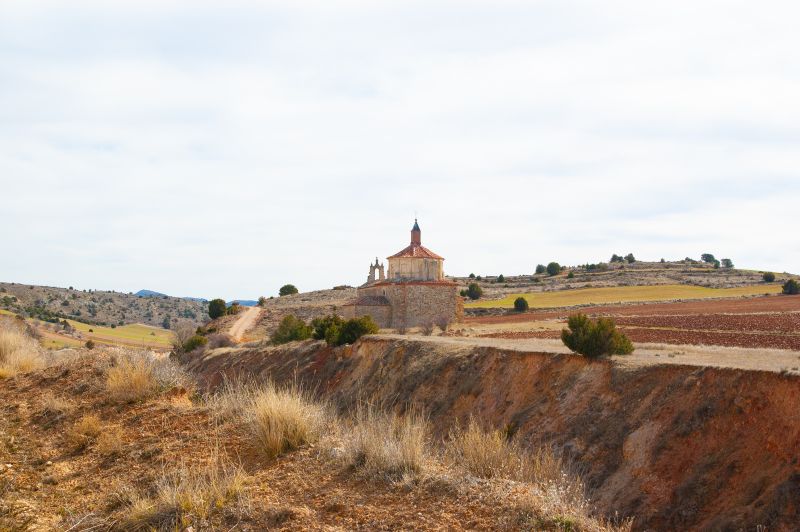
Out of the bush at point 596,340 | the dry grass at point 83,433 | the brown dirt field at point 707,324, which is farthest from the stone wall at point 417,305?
the dry grass at point 83,433

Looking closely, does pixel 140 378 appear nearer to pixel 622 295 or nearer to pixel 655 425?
pixel 655 425

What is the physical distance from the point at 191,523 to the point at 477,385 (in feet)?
57.1

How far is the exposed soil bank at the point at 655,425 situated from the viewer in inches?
510

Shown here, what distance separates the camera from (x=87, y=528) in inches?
258

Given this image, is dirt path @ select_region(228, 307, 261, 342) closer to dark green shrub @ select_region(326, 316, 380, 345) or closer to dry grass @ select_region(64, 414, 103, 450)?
dark green shrub @ select_region(326, 316, 380, 345)

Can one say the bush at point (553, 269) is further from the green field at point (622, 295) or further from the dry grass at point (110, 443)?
the dry grass at point (110, 443)

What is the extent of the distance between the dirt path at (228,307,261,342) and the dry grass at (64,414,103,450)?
1795 inches

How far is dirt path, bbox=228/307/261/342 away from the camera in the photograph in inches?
2265

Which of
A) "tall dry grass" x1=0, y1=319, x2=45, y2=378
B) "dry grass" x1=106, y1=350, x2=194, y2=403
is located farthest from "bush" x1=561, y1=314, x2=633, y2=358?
"tall dry grass" x1=0, y1=319, x2=45, y2=378

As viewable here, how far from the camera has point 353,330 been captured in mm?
36344

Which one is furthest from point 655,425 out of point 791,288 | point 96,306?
point 96,306

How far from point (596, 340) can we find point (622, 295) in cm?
6004

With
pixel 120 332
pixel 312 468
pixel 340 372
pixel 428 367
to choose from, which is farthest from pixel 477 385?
pixel 120 332

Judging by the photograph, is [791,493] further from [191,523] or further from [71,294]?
[71,294]
